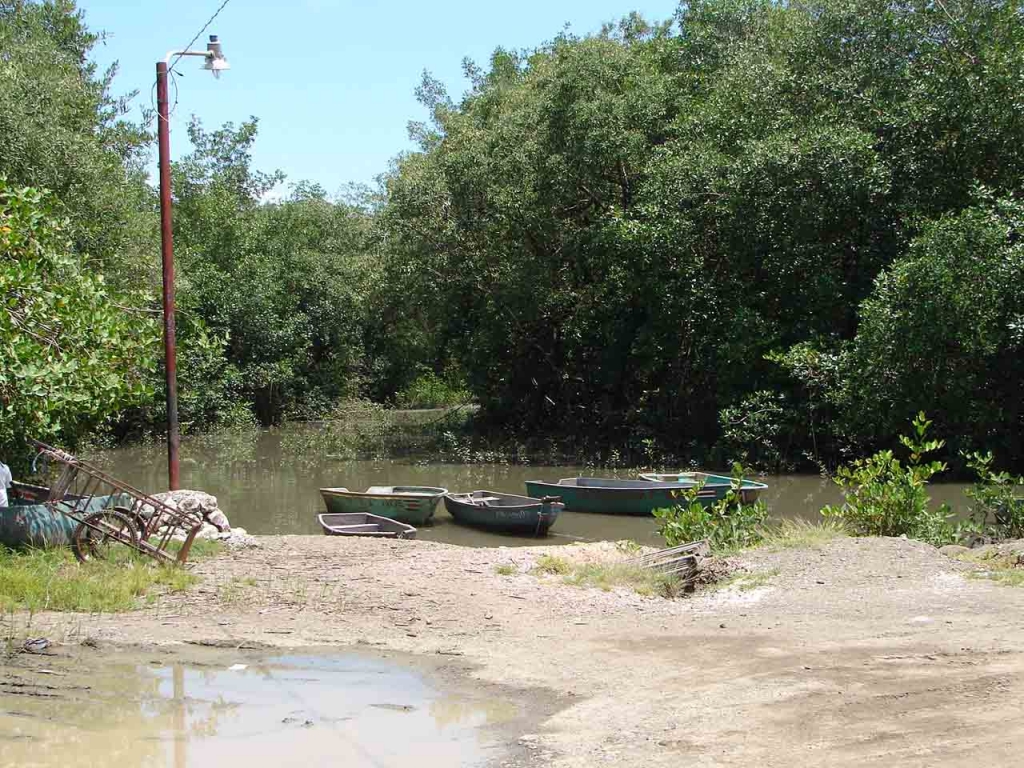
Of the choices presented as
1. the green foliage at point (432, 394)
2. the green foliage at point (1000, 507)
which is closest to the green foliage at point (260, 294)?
the green foliage at point (432, 394)

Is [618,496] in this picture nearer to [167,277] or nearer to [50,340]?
[167,277]

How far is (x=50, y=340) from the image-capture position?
1346 cm

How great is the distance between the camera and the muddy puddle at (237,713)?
6.22m

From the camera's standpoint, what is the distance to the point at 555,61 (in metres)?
29.6

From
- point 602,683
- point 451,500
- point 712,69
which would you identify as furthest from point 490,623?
point 712,69

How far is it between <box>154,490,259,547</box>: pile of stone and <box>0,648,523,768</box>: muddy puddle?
5571 mm

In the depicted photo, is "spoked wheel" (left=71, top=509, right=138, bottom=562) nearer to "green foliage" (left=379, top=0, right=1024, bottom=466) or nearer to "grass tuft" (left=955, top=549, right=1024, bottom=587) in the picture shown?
"grass tuft" (left=955, top=549, right=1024, bottom=587)

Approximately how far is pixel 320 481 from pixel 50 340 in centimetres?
1263

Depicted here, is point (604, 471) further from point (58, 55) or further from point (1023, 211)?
point (58, 55)

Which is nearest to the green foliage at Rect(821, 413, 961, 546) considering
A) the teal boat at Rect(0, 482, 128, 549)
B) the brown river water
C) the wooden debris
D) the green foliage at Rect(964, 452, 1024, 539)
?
the green foliage at Rect(964, 452, 1024, 539)

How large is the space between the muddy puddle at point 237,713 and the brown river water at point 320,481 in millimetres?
9520

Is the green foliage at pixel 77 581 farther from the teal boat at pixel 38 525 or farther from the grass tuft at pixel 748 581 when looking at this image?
the grass tuft at pixel 748 581

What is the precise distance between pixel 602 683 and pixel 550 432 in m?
24.9

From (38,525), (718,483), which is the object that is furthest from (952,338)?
(38,525)
